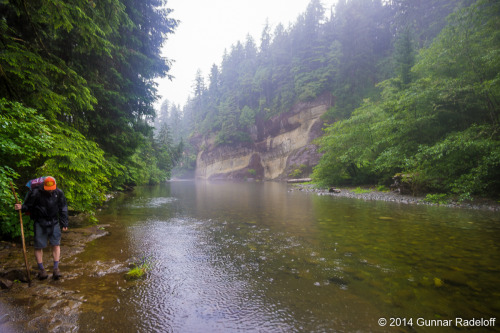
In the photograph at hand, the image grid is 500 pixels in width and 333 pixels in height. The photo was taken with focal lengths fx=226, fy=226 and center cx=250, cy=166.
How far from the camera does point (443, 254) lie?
5.43 metres

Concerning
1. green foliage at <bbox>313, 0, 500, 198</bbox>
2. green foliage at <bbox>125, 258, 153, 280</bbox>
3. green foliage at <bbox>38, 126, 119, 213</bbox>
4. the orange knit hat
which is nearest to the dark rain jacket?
the orange knit hat

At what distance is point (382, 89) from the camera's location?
123 ft

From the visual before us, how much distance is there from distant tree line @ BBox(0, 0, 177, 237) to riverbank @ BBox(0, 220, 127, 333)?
1040 mm

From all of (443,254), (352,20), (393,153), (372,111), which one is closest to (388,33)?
(352,20)

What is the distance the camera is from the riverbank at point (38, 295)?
9.55ft

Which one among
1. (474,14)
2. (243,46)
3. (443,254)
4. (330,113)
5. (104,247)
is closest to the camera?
(443,254)

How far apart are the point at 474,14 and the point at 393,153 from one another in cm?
844

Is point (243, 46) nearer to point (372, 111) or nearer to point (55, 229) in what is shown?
point (372, 111)

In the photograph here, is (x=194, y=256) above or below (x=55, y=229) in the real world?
below

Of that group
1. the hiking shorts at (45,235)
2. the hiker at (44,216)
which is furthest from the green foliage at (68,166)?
the hiking shorts at (45,235)

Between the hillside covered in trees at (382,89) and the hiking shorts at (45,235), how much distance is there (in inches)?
580

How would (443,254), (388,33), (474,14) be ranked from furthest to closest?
(388,33) < (474,14) < (443,254)

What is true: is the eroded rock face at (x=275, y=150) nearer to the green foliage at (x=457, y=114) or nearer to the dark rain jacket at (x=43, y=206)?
the green foliage at (x=457, y=114)

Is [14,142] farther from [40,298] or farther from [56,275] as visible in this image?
[40,298]
